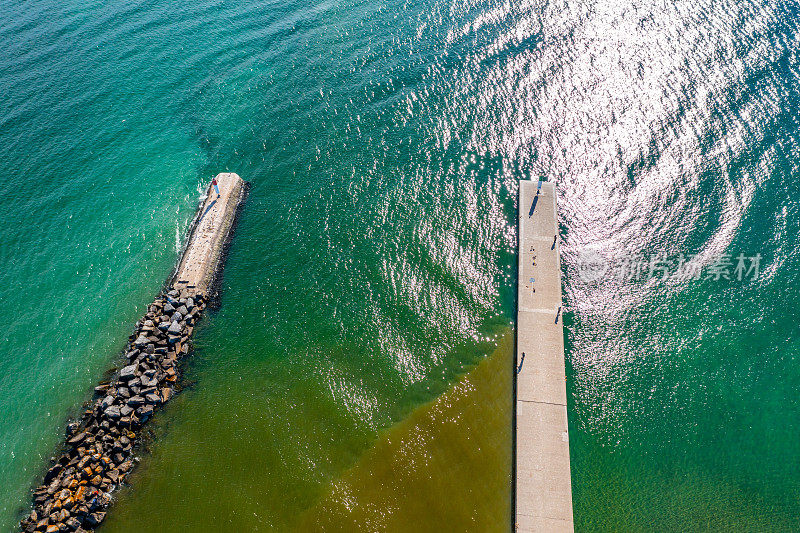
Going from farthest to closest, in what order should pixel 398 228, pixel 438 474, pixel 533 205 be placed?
pixel 533 205 < pixel 398 228 < pixel 438 474

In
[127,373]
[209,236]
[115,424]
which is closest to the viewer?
[115,424]

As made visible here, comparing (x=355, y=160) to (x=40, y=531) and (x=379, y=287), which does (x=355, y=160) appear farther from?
(x=40, y=531)

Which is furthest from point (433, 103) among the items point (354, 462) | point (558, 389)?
point (354, 462)

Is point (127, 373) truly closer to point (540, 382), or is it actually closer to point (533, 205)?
point (540, 382)

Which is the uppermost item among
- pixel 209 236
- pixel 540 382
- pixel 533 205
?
pixel 209 236

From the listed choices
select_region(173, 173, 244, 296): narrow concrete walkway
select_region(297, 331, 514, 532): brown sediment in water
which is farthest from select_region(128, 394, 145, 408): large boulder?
select_region(297, 331, 514, 532): brown sediment in water

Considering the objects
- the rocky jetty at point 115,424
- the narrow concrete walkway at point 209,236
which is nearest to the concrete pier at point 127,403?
the rocky jetty at point 115,424

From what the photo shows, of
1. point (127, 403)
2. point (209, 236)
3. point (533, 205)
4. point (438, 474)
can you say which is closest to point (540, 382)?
point (438, 474)
